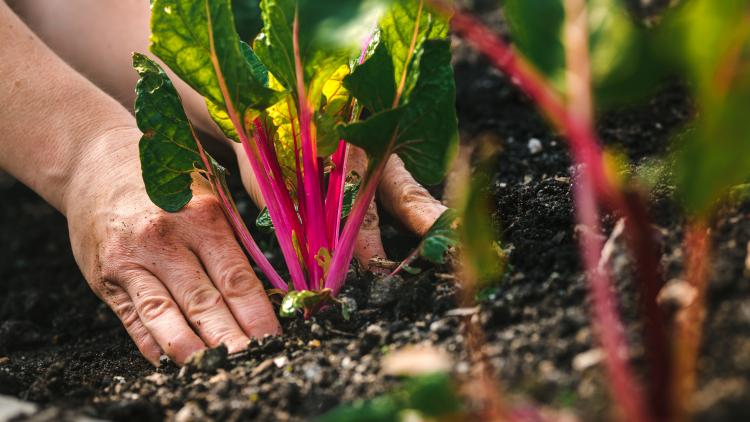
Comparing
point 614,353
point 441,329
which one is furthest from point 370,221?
point 614,353

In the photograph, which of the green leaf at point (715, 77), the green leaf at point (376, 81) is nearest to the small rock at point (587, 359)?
the green leaf at point (715, 77)

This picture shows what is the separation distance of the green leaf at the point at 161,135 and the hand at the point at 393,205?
28 centimetres

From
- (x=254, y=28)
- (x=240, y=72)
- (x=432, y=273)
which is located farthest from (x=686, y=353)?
(x=254, y=28)

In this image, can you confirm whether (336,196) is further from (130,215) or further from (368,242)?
(130,215)

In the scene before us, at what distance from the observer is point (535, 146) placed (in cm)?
196

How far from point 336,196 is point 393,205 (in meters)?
0.25

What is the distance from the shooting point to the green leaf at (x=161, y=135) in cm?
128

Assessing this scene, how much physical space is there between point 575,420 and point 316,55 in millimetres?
666

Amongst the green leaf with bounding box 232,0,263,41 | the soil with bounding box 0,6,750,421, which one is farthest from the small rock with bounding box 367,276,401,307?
the green leaf with bounding box 232,0,263,41

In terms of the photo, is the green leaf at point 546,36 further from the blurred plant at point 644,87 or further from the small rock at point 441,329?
the small rock at point 441,329

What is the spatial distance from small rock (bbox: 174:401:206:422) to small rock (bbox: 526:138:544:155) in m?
1.18

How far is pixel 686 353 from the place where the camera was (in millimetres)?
802

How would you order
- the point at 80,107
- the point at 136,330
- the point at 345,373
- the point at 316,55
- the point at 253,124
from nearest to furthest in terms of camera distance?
the point at 345,373
the point at 316,55
the point at 253,124
the point at 136,330
the point at 80,107

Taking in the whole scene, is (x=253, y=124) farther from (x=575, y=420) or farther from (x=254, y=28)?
(x=575, y=420)
